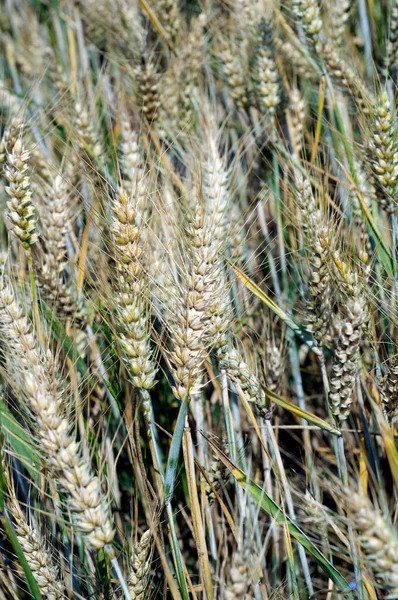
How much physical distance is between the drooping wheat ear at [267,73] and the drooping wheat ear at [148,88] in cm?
31

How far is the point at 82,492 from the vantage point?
952 millimetres

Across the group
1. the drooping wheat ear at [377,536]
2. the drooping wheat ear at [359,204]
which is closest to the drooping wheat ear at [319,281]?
the drooping wheat ear at [359,204]

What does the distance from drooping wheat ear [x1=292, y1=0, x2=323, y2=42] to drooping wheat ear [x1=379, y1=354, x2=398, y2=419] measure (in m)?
0.99

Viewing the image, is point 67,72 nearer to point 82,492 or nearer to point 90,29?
point 90,29

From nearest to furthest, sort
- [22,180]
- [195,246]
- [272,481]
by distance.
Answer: [195,246] → [22,180] → [272,481]

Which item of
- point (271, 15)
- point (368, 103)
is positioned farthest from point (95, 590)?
point (271, 15)

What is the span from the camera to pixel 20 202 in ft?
4.23

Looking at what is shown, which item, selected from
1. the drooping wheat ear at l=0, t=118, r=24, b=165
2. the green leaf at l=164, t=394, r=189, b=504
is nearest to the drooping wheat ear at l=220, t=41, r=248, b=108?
the drooping wheat ear at l=0, t=118, r=24, b=165

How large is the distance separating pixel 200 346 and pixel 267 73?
1.08 metres

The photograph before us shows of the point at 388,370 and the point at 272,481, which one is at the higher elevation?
the point at 388,370

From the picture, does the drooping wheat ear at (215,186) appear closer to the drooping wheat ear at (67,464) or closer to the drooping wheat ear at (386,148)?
the drooping wheat ear at (386,148)

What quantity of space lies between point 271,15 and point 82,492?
5.14 ft

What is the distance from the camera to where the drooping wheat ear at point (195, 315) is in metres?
1.06

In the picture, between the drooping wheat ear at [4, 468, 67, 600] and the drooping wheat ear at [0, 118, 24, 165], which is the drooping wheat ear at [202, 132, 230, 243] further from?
the drooping wheat ear at [4, 468, 67, 600]
